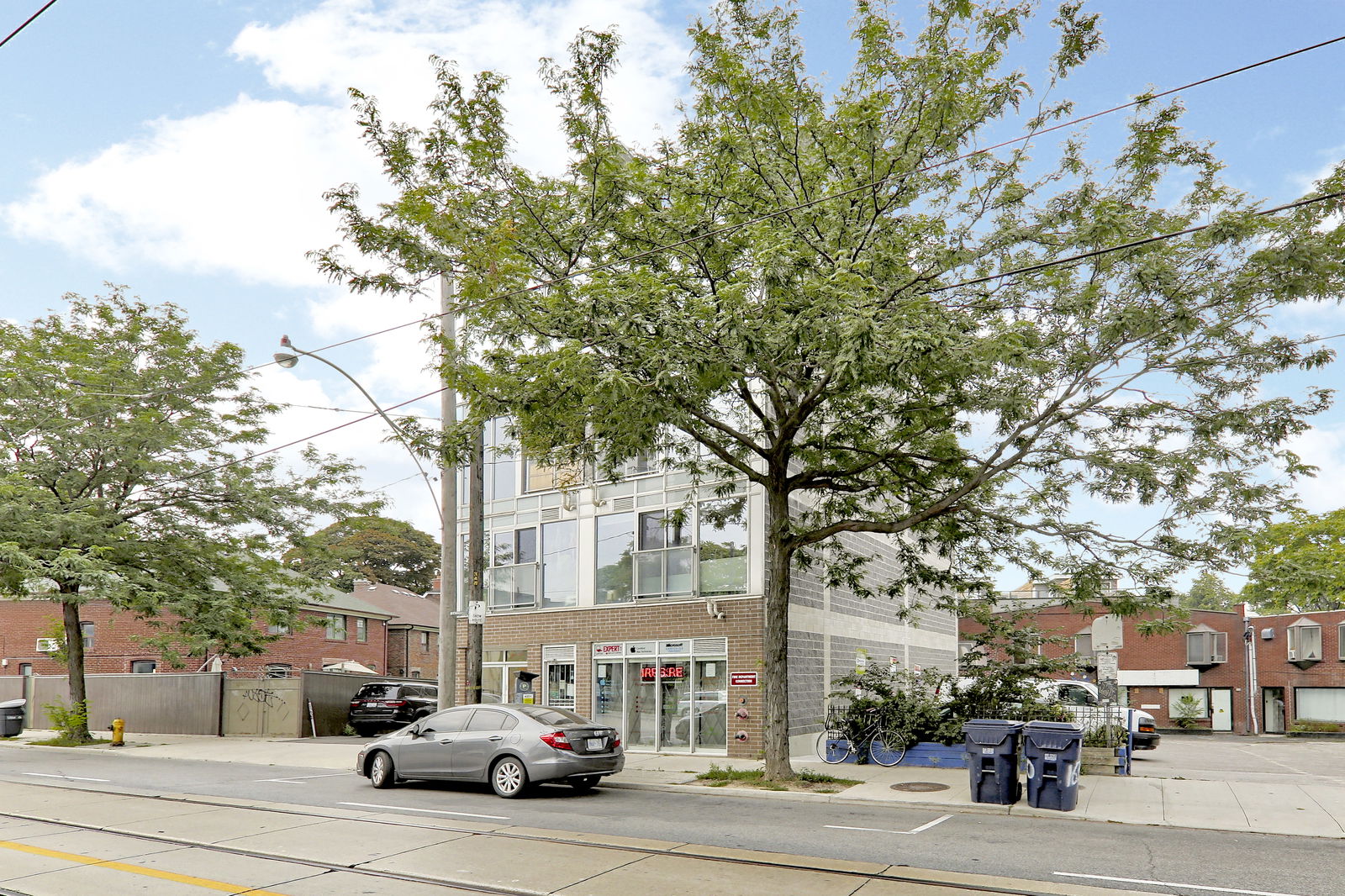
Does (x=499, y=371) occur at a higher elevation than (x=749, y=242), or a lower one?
lower

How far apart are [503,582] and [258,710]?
9.70m

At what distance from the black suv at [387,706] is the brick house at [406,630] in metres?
17.0

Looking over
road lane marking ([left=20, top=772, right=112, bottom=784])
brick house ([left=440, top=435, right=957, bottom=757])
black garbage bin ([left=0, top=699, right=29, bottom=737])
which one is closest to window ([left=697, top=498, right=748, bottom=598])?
brick house ([left=440, top=435, right=957, bottom=757])

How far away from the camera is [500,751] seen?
47.1 feet

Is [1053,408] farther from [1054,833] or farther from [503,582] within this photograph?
[503,582]

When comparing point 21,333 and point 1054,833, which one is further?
point 21,333

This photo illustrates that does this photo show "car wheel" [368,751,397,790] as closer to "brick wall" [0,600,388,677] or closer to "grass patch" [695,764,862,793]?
"grass patch" [695,764,862,793]

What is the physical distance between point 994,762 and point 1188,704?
3605 centimetres

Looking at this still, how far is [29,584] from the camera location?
24734 millimetres

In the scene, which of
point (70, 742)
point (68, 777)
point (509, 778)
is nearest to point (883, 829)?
point (509, 778)

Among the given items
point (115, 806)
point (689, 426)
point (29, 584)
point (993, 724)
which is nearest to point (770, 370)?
point (689, 426)

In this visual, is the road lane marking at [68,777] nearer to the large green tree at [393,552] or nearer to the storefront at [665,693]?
the storefront at [665,693]

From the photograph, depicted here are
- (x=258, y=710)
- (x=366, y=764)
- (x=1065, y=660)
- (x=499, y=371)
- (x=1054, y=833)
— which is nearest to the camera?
(x=1054, y=833)

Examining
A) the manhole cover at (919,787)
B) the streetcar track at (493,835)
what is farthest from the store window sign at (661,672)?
the streetcar track at (493,835)
